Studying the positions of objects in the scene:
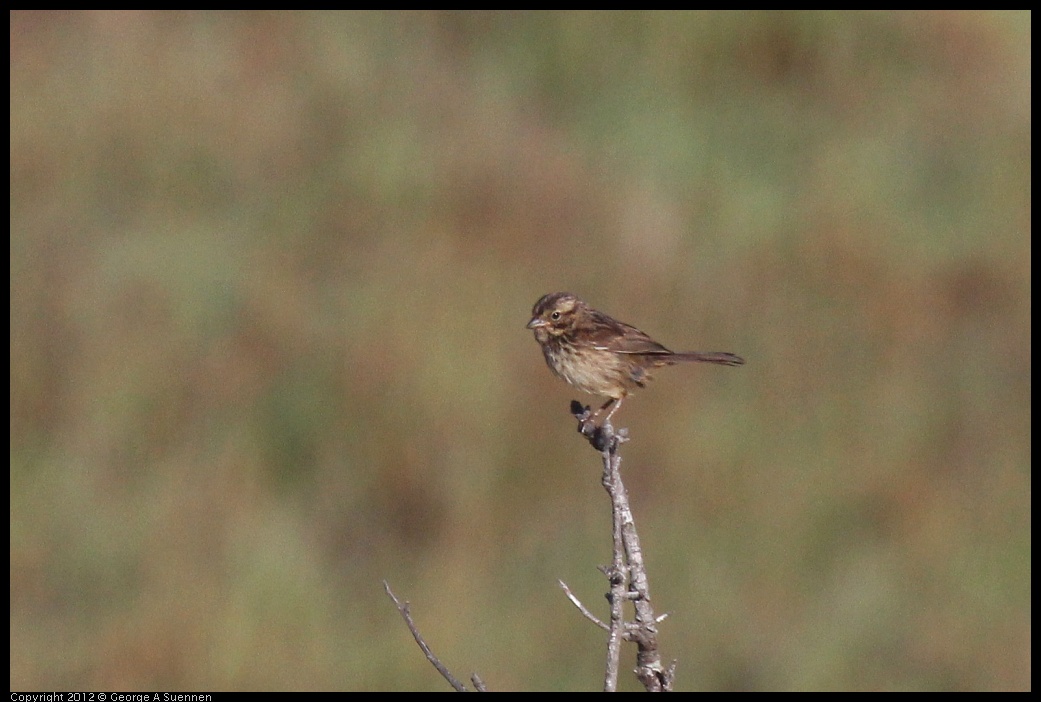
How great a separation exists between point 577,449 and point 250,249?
3.20m

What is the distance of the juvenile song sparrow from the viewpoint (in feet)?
22.3

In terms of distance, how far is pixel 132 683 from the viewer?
34.0 ft

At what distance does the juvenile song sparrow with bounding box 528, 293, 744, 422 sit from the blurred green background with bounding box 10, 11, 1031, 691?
3942 mm

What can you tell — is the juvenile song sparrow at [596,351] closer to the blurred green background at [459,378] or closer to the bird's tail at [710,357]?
the bird's tail at [710,357]

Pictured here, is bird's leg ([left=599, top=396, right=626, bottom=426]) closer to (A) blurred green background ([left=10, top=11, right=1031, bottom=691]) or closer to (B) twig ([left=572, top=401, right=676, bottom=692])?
(B) twig ([left=572, top=401, right=676, bottom=692])

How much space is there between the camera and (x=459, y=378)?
37.2ft

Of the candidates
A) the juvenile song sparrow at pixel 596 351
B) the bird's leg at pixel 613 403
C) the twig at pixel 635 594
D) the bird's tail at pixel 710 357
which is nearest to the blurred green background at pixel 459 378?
the bird's leg at pixel 613 403

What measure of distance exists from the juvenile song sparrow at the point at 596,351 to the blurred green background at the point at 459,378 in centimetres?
394

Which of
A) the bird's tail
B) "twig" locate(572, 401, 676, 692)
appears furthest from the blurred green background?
"twig" locate(572, 401, 676, 692)

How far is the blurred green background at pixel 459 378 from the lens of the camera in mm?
10805
